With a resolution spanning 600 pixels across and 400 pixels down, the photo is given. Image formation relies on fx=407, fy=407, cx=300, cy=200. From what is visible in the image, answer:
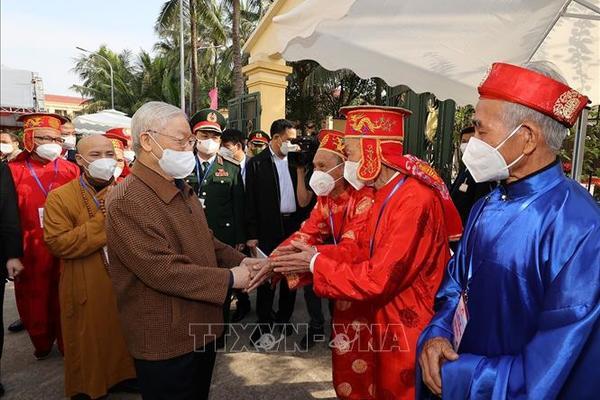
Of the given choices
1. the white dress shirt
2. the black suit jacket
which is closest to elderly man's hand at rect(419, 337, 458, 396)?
the black suit jacket

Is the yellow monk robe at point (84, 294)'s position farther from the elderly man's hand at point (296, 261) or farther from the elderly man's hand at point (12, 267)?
the elderly man's hand at point (296, 261)

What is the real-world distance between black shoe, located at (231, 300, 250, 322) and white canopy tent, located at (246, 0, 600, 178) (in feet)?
9.80

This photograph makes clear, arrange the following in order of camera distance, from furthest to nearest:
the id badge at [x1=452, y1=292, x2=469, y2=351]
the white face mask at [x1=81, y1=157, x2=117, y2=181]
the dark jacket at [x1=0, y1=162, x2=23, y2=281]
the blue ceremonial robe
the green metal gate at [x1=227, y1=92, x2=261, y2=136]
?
the green metal gate at [x1=227, y1=92, x2=261, y2=136] → the dark jacket at [x1=0, y1=162, x2=23, y2=281] → the white face mask at [x1=81, y1=157, x2=117, y2=181] → the id badge at [x1=452, y1=292, x2=469, y2=351] → the blue ceremonial robe

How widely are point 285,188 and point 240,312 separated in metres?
1.62

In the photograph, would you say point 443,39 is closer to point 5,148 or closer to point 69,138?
point 5,148

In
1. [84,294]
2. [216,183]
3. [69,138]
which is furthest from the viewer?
[69,138]

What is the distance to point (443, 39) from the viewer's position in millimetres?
3318

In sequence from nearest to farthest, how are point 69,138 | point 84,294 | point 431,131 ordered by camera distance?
point 84,294 → point 431,131 → point 69,138

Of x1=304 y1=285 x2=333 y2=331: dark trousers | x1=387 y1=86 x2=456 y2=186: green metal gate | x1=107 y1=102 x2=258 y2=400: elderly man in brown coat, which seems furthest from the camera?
x1=387 y1=86 x2=456 y2=186: green metal gate

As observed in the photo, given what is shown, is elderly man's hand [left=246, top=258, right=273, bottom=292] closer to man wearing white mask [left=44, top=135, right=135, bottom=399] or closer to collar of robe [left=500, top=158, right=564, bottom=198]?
man wearing white mask [left=44, top=135, right=135, bottom=399]

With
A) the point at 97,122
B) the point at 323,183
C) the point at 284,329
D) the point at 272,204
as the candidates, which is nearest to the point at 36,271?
the point at 272,204

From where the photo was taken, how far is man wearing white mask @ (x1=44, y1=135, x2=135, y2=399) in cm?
292

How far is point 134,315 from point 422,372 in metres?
1.37

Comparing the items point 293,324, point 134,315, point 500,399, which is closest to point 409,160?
point 500,399
